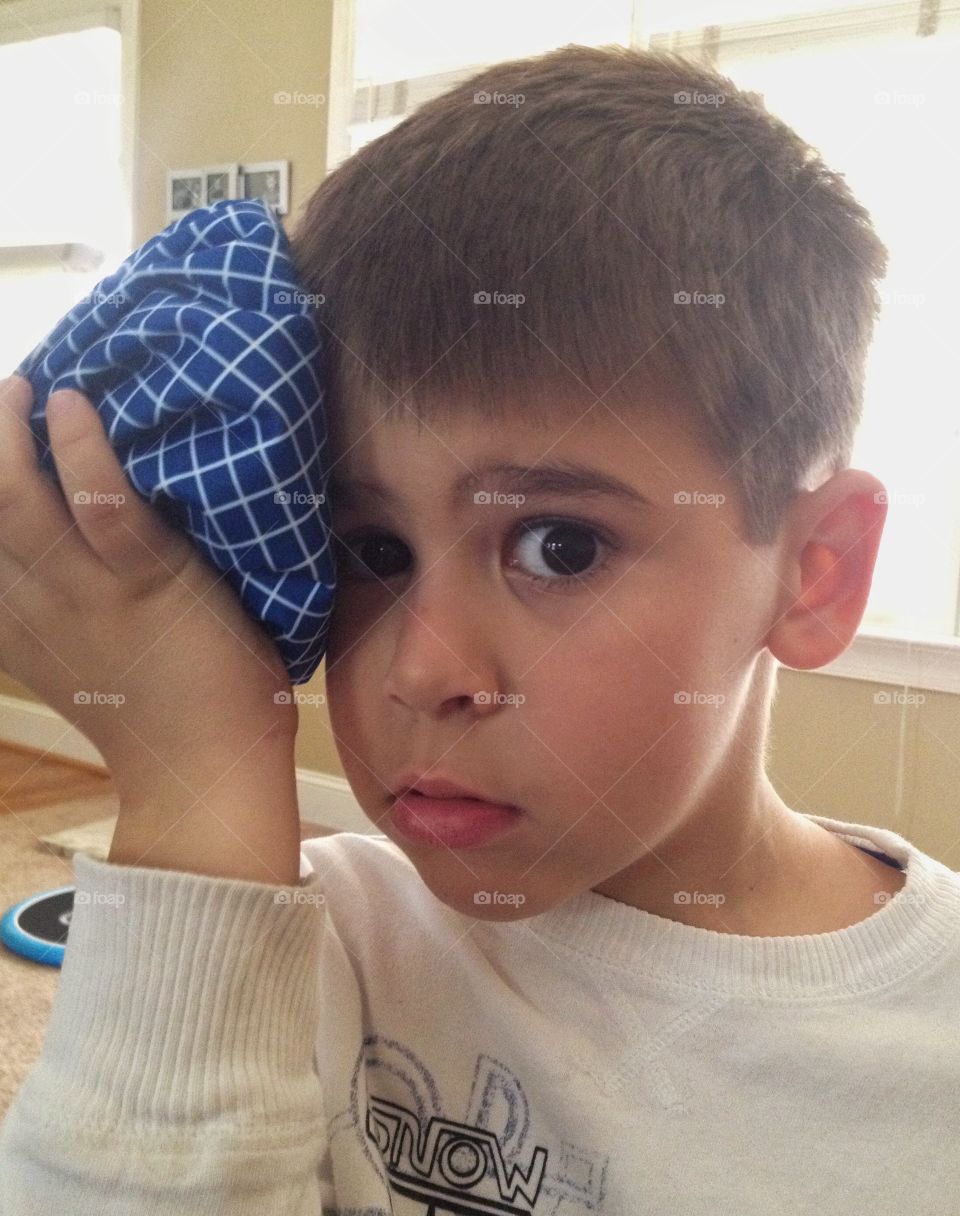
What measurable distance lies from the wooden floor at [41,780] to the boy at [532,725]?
2.10m

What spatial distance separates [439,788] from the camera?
54cm

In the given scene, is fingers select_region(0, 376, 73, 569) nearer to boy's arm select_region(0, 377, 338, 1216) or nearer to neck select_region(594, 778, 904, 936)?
boy's arm select_region(0, 377, 338, 1216)

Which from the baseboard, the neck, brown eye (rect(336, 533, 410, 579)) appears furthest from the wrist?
the baseboard

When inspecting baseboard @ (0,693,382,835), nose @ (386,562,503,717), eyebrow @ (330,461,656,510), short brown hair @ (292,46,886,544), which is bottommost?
baseboard @ (0,693,382,835)

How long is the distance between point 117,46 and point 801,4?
1.86 metres

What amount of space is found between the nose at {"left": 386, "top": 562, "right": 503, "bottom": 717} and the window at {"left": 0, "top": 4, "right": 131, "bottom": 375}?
266cm

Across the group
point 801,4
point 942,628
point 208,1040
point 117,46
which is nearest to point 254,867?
point 208,1040

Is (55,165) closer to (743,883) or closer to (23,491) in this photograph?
(23,491)

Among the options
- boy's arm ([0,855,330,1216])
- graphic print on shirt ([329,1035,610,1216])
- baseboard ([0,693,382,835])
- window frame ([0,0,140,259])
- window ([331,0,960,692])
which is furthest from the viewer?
window frame ([0,0,140,259])

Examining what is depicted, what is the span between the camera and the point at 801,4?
2.04 m

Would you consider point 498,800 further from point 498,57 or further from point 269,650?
point 498,57

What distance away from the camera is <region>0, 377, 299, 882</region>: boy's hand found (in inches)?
20.9

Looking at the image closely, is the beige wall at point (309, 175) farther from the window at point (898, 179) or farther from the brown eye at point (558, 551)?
Result: the brown eye at point (558, 551)

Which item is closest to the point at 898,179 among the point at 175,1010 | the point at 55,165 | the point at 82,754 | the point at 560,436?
the point at 560,436
